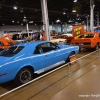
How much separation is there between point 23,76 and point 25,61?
1.60 ft

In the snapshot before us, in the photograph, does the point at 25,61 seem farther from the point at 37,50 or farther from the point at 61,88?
the point at 61,88

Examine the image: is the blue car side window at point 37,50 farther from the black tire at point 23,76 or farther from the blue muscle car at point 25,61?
the black tire at point 23,76

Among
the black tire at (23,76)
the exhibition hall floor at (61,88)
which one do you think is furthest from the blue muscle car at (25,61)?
the exhibition hall floor at (61,88)

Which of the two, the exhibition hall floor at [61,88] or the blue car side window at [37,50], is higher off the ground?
the blue car side window at [37,50]

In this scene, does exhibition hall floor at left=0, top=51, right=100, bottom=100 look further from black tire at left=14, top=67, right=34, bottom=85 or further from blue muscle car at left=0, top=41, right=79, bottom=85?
blue muscle car at left=0, top=41, right=79, bottom=85

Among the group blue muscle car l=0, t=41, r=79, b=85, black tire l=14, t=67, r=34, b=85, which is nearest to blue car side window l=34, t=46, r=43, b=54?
blue muscle car l=0, t=41, r=79, b=85

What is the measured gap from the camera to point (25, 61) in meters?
3.84

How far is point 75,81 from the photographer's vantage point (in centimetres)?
399

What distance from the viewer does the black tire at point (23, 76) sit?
3.72m

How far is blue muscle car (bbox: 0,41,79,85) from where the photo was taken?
344 cm

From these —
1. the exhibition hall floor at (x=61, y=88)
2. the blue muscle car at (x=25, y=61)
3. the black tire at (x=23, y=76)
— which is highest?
the blue muscle car at (x=25, y=61)

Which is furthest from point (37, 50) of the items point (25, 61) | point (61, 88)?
point (61, 88)

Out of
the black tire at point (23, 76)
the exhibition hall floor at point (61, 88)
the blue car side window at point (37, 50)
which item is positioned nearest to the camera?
the exhibition hall floor at point (61, 88)

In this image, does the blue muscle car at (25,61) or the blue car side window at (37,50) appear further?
the blue car side window at (37,50)
